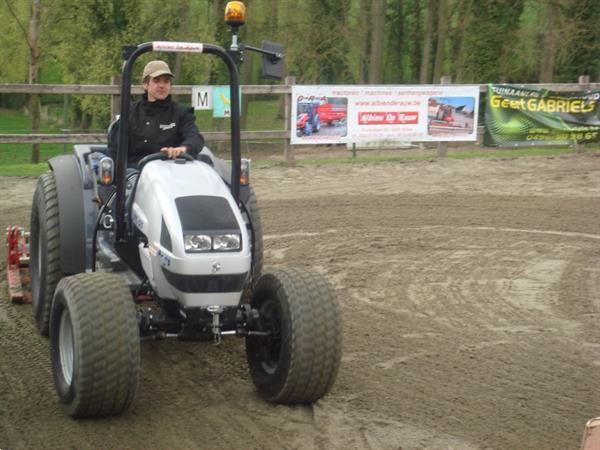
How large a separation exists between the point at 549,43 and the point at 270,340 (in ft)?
80.2

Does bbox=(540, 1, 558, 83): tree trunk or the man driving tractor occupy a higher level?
bbox=(540, 1, 558, 83): tree trunk

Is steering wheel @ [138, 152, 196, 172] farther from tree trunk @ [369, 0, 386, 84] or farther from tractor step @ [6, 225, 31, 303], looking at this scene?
tree trunk @ [369, 0, 386, 84]

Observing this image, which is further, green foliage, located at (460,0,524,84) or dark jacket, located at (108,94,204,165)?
green foliage, located at (460,0,524,84)

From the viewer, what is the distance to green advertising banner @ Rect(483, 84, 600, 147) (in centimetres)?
1727

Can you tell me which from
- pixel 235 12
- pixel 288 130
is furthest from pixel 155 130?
pixel 288 130

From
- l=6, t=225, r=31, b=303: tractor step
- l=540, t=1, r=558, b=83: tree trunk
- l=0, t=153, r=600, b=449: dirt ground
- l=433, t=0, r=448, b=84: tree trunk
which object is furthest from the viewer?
l=433, t=0, r=448, b=84: tree trunk

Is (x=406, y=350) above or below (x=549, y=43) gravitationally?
below

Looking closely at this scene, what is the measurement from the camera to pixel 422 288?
8.01 metres

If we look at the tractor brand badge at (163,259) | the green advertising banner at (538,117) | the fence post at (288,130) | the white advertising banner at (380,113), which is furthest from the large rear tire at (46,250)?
the green advertising banner at (538,117)

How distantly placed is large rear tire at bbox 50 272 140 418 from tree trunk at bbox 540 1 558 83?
81.8ft

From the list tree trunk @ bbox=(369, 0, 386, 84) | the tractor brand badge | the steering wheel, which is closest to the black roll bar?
the steering wheel

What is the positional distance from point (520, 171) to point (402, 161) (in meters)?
2.10

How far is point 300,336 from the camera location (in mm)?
4918

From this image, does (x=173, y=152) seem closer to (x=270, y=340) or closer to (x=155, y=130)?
(x=155, y=130)
